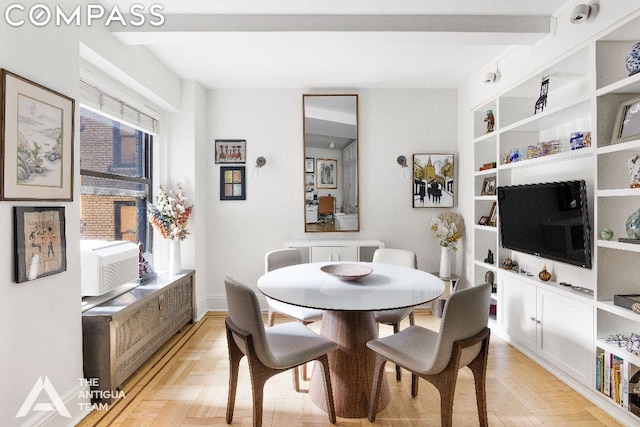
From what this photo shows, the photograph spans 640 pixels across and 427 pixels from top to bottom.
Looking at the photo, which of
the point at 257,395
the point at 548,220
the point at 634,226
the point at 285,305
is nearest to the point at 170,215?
the point at 285,305

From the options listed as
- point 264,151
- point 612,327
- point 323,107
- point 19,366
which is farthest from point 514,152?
point 19,366

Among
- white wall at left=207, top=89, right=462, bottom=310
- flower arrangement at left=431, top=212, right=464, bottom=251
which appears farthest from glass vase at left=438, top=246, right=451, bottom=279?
white wall at left=207, top=89, right=462, bottom=310

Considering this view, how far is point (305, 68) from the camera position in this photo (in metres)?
3.57

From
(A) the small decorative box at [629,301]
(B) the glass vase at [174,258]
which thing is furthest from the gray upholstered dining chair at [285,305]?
(A) the small decorative box at [629,301]

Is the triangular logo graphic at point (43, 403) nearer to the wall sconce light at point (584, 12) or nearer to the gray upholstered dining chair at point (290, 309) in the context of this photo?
the gray upholstered dining chair at point (290, 309)

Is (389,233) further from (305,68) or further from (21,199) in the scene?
(21,199)

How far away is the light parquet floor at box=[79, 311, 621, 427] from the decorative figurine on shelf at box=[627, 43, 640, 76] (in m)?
2.00

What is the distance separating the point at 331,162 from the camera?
418 cm

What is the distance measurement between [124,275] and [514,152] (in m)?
3.36

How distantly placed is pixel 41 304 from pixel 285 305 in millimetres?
1490

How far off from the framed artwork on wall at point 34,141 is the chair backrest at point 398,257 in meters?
2.48

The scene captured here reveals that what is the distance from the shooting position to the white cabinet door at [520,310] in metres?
2.88

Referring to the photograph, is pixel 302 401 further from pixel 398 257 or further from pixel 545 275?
pixel 545 275

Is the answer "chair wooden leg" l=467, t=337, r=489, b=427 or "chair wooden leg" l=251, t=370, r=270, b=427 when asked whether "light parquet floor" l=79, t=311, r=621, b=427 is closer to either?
"chair wooden leg" l=467, t=337, r=489, b=427
